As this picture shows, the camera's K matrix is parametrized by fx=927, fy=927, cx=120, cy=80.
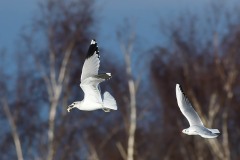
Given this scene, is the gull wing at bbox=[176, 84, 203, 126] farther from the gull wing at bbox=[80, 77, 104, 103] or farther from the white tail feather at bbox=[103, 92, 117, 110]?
the gull wing at bbox=[80, 77, 104, 103]

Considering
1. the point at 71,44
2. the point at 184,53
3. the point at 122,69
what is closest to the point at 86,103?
the point at 71,44

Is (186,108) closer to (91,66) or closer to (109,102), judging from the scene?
(109,102)

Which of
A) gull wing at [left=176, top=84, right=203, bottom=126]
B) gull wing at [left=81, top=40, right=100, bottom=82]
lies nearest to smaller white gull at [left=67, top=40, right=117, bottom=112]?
gull wing at [left=81, top=40, right=100, bottom=82]

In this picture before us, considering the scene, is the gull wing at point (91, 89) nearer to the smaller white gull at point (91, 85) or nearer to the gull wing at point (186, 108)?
the smaller white gull at point (91, 85)

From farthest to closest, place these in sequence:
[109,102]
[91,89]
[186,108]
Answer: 1. [91,89]
2. [109,102]
3. [186,108]

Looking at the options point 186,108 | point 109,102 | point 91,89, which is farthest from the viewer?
point 91,89

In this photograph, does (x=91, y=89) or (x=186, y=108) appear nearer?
(x=186, y=108)

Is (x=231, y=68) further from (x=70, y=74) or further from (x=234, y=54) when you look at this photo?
(x=70, y=74)

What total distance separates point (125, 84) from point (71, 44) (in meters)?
4.38

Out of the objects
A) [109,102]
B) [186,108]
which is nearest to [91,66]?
[109,102]

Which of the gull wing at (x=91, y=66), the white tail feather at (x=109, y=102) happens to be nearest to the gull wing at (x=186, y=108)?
the white tail feather at (x=109, y=102)

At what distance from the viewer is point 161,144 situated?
24.2 m

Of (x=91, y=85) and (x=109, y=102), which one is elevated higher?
(x=91, y=85)

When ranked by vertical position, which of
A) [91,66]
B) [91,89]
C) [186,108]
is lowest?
[186,108]
